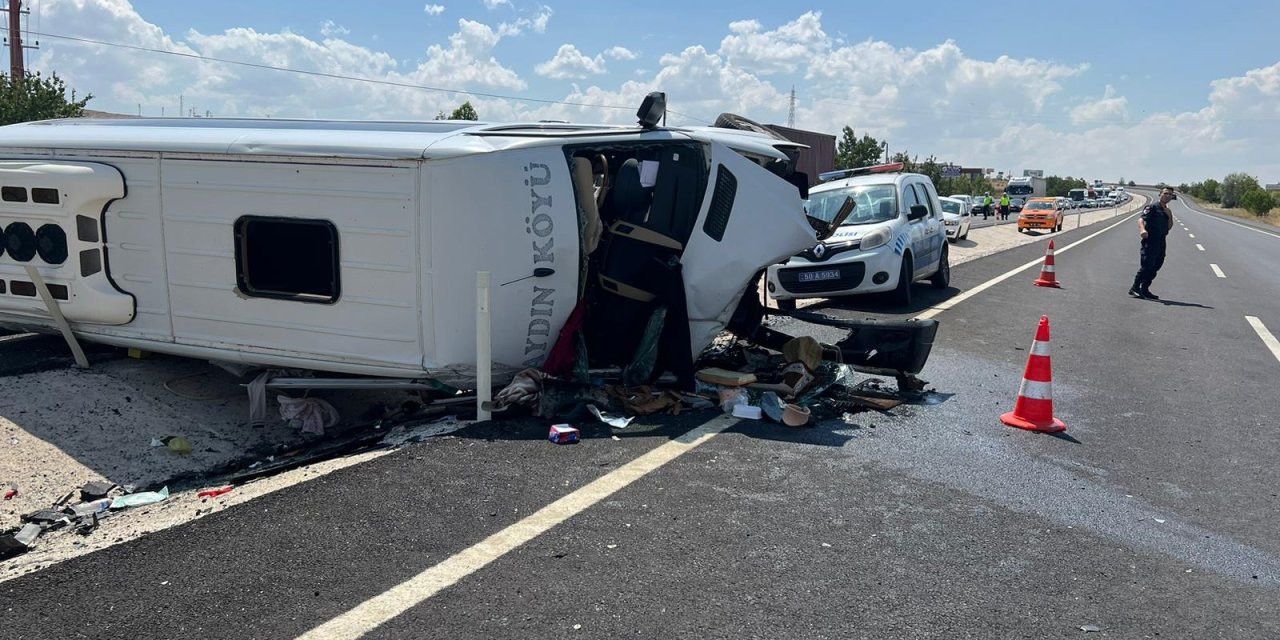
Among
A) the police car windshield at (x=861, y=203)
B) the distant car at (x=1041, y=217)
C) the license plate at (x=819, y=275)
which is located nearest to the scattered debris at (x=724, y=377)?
the license plate at (x=819, y=275)

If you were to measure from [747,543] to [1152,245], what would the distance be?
1366 centimetres

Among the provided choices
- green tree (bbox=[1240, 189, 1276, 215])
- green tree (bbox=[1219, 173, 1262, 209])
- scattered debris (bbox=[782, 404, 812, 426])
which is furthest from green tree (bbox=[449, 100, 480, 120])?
green tree (bbox=[1219, 173, 1262, 209])

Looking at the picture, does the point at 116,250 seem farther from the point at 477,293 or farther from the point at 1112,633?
the point at 1112,633

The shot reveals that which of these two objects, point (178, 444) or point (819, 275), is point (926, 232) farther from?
point (178, 444)

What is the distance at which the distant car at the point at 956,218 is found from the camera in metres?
28.8

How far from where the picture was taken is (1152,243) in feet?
49.4

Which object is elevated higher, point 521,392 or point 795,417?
point 521,392

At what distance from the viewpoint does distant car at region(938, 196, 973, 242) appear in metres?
28.8

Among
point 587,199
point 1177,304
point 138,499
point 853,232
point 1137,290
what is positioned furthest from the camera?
point 1137,290

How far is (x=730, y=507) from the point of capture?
4.63 metres

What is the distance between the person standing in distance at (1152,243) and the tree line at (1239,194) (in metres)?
91.7

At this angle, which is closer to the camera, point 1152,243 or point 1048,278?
point 1152,243

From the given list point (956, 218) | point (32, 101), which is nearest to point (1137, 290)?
point (956, 218)

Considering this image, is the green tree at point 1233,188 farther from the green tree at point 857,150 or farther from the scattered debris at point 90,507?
the scattered debris at point 90,507
